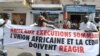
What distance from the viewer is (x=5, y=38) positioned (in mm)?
12562

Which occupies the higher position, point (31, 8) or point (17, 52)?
point (17, 52)

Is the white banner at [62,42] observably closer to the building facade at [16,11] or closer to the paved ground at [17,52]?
the paved ground at [17,52]

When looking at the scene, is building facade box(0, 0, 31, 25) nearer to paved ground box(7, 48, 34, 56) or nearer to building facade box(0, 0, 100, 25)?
building facade box(0, 0, 100, 25)

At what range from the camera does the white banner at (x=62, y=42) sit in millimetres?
11914

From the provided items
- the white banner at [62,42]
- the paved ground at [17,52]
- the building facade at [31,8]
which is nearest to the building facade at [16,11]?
the building facade at [31,8]

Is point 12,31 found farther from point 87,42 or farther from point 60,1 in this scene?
point 60,1

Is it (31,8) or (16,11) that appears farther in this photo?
(16,11)

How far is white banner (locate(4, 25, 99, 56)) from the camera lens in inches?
469

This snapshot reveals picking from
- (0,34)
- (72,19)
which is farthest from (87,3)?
(0,34)

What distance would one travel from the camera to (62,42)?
12.0m

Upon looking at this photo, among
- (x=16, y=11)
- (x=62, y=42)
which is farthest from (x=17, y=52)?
(x=16, y=11)

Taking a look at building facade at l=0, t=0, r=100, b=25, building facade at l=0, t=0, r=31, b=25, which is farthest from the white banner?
building facade at l=0, t=0, r=31, b=25

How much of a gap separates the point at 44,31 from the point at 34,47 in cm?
60

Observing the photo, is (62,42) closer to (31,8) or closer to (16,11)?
(31,8)
